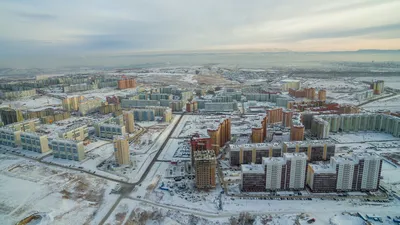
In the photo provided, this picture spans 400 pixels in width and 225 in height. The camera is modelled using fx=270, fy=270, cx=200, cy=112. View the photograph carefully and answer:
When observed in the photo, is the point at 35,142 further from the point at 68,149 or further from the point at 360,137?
the point at 360,137

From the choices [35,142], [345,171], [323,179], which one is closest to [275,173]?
[323,179]

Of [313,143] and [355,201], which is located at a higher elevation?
[313,143]

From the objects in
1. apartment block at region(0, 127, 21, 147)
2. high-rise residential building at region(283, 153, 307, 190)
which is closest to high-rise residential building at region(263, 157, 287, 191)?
high-rise residential building at region(283, 153, 307, 190)

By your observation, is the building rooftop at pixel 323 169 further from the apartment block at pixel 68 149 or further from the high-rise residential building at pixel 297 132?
the apartment block at pixel 68 149

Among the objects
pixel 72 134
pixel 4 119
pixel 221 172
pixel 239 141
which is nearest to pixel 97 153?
pixel 72 134

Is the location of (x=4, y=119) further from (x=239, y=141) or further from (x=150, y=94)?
(x=239, y=141)
